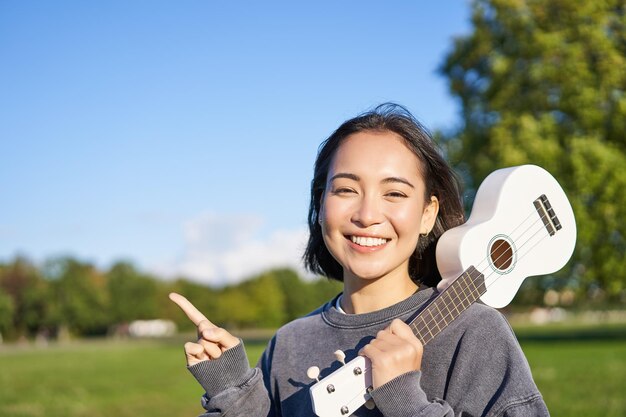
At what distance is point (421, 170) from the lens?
275 cm

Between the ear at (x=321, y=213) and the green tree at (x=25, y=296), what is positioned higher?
the ear at (x=321, y=213)

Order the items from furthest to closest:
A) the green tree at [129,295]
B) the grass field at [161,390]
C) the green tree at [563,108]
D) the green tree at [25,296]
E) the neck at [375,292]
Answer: the green tree at [129,295]
the green tree at [25,296]
the green tree at [563,108]
the grass field at [161,390]
the neck at [375,292]

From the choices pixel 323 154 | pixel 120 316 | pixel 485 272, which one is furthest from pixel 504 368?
pixel 120 316

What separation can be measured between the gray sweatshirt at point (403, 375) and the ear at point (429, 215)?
0.22 meters

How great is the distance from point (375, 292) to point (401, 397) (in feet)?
1.70

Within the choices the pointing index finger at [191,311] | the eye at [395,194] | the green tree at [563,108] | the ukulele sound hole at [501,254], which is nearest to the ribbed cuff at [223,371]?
the pointing index finger at [191,311]

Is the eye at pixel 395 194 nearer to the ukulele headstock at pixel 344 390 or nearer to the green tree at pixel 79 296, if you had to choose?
the ukulele headstock at pixel 344 390

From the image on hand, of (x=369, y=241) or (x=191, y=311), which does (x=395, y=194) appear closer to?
(x=369, y=241)

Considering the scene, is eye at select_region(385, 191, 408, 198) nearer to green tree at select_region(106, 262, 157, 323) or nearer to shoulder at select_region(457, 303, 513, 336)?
shoulder at select_region(457, 303, 513, 336)

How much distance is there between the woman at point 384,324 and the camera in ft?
7.79

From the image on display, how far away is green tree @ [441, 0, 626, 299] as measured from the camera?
19922 millimetres

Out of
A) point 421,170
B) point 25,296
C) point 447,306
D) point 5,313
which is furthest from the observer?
point 25,296

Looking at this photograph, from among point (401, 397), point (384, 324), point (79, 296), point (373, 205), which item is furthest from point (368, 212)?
point (79, 296)

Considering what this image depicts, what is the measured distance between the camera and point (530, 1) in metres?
22.4
